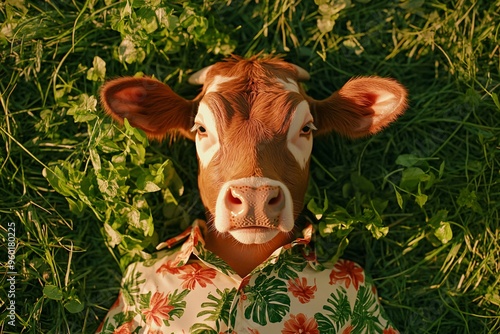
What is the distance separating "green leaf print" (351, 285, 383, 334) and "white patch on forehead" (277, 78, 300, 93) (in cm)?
125

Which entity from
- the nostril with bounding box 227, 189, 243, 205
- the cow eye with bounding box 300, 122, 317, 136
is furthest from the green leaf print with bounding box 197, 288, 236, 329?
the cow eye with bounding box 300, 122, 317, 136

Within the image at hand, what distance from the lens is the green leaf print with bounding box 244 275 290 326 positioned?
392 cm

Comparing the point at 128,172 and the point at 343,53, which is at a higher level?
the point at 343,53

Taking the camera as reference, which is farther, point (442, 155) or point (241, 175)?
point (442, 155)

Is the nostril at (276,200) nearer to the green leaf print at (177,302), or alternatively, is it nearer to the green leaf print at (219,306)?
the green leaf print at (219,306)

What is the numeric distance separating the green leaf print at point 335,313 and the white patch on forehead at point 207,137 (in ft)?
3.52

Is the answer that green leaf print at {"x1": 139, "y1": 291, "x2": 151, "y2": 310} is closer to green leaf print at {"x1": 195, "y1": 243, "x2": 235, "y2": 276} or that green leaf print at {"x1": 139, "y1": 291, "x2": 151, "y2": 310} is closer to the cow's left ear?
green leaf print at {"x1": 195, "y1": 243, "x2": 235, "y2": 276}

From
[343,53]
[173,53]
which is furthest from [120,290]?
[343,53]

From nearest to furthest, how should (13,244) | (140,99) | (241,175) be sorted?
(241,175) < (140,99) < (13,244)

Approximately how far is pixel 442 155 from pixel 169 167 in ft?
5.91

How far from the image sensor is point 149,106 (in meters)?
4.17

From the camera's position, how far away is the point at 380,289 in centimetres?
454

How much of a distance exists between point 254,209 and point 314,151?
1.23 meters

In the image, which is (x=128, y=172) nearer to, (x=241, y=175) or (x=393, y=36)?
(x=241, y=175)
